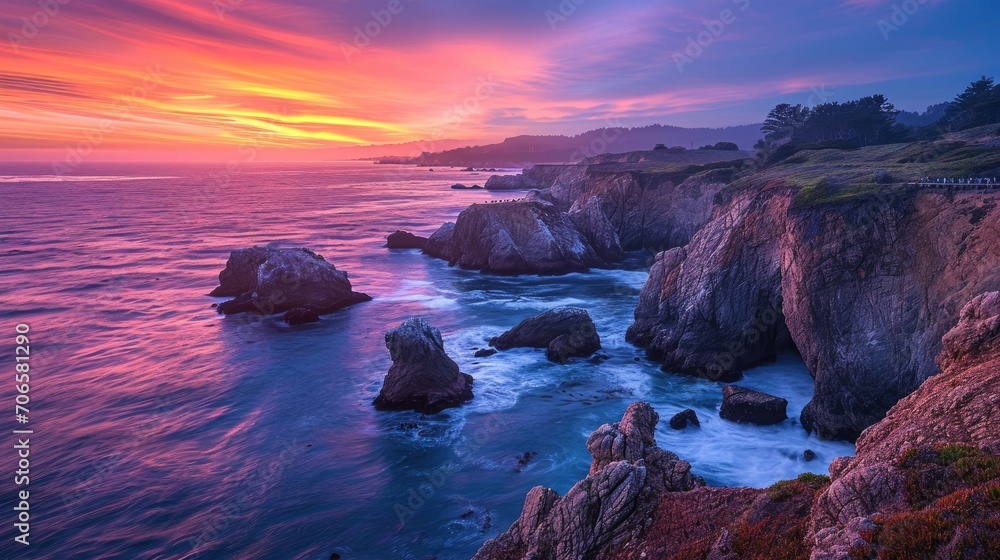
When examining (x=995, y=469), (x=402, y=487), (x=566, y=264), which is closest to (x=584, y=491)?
(x=995, y=469)

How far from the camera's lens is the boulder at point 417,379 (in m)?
32.0

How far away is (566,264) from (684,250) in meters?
27.6

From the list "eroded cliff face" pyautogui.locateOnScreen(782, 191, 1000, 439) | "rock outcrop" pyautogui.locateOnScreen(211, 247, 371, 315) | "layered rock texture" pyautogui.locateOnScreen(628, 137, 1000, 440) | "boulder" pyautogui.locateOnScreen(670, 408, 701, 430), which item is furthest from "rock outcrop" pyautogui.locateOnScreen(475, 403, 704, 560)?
"rock outcrop" pyautogui.locateOnScreen(211, 247, 371, 315)

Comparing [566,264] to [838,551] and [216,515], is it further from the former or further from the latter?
[838,551]

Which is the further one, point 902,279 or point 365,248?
point 365,248

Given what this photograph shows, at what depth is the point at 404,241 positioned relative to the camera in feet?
287

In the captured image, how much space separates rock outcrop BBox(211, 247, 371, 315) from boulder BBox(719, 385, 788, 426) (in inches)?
1454

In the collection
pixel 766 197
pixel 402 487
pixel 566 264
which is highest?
pixel 766 197

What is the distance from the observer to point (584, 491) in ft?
49.2

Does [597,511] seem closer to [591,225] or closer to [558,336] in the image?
[558,336]

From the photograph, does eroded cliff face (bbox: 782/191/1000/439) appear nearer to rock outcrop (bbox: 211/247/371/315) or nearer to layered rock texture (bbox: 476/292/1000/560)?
layered rock texture (bbox: 476/292/1000/560)

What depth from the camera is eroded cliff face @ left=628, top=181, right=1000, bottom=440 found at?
2481 centimetres

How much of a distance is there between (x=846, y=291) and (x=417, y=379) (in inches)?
936

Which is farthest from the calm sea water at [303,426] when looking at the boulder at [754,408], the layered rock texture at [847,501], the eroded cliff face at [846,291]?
the layered rock texture at [847,501]
